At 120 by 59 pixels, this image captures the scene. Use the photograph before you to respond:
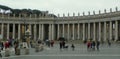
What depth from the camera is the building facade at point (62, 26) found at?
Result: 114 meters

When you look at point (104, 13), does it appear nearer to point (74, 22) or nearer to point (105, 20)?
point (105, 20)

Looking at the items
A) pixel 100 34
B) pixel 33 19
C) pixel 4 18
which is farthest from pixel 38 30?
pixel 100 34

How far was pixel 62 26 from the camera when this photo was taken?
133000 mm

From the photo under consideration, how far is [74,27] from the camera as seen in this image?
127438 millimetres

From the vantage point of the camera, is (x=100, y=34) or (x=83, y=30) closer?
(x=100, y=34)

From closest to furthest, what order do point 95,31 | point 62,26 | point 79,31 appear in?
point 95,31 < point 79,31 < point 62,26

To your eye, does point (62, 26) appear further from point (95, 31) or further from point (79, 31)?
point (95, 31)

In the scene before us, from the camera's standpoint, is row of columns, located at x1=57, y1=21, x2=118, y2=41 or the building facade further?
the building facade

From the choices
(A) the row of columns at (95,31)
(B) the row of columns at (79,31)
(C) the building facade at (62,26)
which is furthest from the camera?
(C) the building facade at (62,26)

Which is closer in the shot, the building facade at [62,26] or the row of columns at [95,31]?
the row of columns at [95,31]

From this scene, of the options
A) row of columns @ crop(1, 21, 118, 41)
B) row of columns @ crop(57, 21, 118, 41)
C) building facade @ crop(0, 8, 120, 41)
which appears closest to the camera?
row of columns @ crop(57, 21, 118, 41)

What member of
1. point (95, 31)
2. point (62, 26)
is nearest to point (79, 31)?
point (95, 31)

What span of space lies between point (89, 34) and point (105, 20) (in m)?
12.9

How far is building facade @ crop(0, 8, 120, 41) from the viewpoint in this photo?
114 metres
